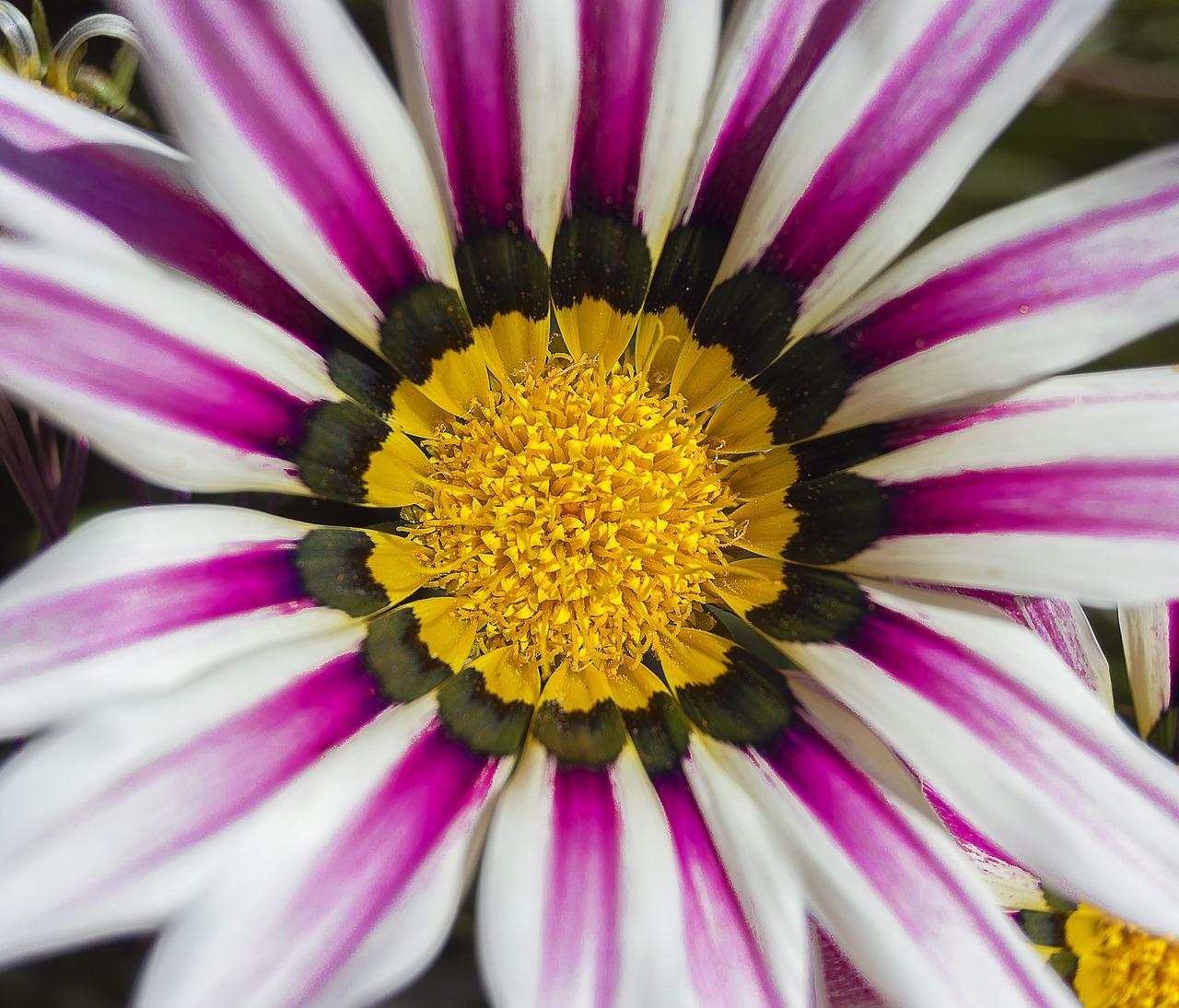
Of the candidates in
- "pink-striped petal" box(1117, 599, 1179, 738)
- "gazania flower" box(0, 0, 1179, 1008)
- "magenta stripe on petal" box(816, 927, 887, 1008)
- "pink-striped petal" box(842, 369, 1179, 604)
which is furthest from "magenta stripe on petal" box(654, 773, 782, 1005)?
"pink-striped petal" box(1117, 599, 1179, 738)

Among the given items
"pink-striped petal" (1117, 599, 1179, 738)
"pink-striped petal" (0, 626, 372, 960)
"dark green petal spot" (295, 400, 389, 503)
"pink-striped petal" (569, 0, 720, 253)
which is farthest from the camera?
"pink-striped petal" (1117, 599, 1179, 738)

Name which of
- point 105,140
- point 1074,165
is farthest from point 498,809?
point 1074,165

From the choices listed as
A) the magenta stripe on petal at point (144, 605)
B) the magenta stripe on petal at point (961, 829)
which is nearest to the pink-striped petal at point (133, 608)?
the magenta stripe on petal at point (144, 605)

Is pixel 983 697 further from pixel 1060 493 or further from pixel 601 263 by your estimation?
pixel 601 263

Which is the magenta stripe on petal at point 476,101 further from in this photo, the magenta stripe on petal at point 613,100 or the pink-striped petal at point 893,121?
the pink-striped petal at point 893,121

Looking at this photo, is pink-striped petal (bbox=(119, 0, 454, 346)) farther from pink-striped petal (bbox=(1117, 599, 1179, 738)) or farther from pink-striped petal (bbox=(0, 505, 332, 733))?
pink-striped petal (bbox=(1117, 599, 1179, 738))

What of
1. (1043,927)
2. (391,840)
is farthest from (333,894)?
(1043,927)

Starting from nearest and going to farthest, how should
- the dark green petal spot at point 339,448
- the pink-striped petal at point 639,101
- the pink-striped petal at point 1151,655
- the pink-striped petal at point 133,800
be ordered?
1. the pink-striped petal at point 133,800
2. the pink-striped petal at point 639,101
3. the dark green petal spot at point 339,448
4. the pink-striped petal at point 1151,655
